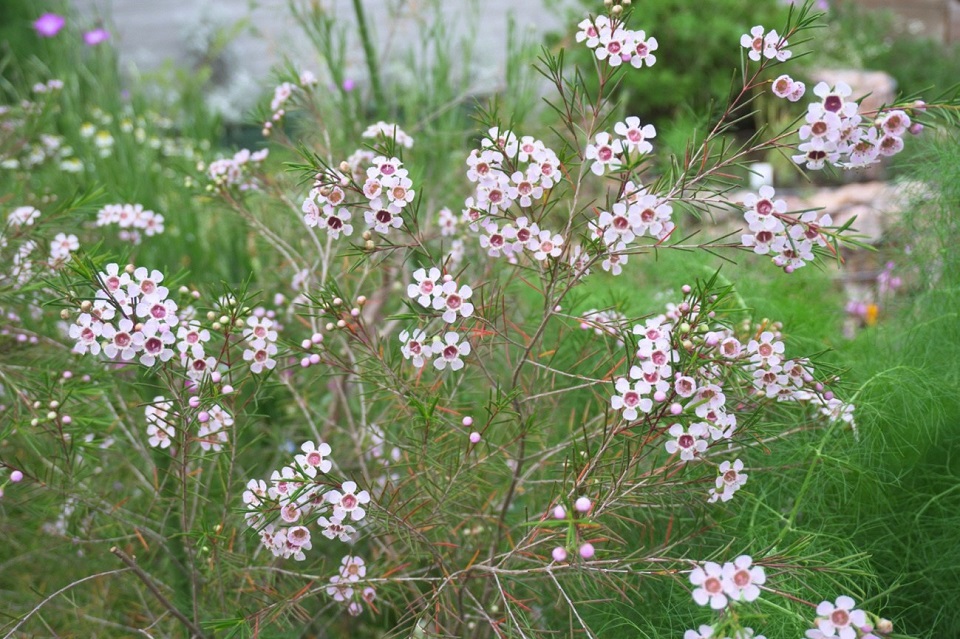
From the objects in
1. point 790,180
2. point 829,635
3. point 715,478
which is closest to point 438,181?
point 715,478

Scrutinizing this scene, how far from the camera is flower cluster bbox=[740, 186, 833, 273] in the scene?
88 cm

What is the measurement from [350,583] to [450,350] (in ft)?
1.06

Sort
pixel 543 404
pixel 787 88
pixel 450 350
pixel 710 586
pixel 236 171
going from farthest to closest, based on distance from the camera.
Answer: pixel 236 171
pixel 543 404
pixel 450 350
pixel 787 88
pixel 710 586

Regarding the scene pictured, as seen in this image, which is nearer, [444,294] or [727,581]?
[727,581]

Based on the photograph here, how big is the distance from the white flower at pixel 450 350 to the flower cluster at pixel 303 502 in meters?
0.17

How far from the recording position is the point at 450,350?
0.99 metres

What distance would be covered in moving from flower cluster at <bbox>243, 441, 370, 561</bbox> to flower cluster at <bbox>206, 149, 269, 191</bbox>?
66 cm

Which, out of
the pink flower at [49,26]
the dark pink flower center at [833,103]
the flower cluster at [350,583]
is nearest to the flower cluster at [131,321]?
the flower cluster at [350,583]

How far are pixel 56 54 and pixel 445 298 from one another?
247 cm

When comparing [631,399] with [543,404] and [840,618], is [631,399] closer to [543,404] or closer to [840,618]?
[840,618]

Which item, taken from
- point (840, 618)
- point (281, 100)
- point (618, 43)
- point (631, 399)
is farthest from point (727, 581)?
point (281, 100)

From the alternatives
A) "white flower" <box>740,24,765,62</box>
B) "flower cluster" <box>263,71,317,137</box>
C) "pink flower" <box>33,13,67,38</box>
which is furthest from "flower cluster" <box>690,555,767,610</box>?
"pink flower" <box>33,13,67,38</box>

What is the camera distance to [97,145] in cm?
253

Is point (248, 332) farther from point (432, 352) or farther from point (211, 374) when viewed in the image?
point (432, 352)
